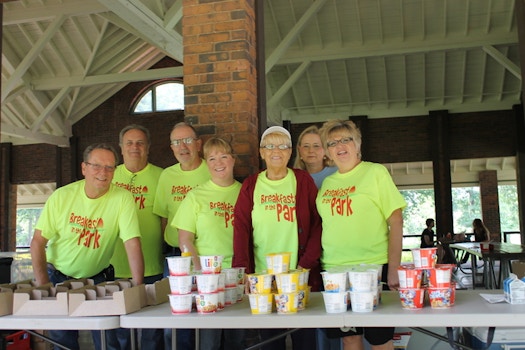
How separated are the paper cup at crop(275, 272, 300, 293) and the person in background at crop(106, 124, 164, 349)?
5.02 feet

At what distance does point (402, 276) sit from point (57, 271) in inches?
82.4

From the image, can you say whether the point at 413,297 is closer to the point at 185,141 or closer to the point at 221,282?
the point at 221,282

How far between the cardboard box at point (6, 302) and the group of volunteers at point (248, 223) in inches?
21.6

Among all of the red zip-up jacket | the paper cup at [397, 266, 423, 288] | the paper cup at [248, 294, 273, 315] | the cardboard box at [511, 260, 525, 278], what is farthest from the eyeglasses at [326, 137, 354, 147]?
the cardboard box at [511, 260, 525, 278]

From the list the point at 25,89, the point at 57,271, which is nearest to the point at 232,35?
the point at 57,271

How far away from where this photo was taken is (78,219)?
326cm

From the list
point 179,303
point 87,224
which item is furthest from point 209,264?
point 87,224

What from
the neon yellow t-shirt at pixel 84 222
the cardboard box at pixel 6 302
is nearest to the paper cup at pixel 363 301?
the neon yellow t-shirt at pixel 84 222

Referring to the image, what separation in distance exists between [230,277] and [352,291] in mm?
666

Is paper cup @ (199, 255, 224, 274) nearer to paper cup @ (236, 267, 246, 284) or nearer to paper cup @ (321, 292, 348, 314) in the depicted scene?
paper cup @ (236, 267, 246, 284)

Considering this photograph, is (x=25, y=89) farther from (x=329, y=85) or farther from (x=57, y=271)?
(x=57, y=271)

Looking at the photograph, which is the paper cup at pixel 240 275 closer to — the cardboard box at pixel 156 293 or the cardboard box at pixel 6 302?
the cardboard box at pixel 156 293

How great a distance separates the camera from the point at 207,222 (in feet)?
10.7

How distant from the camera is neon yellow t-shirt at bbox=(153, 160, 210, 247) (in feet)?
12.1
